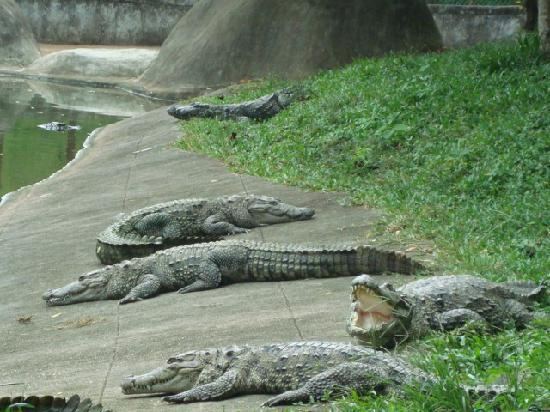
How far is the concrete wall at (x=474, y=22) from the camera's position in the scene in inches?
1043

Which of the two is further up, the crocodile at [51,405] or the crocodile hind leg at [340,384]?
the crocodile at [51,405]

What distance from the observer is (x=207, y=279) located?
9547 millimetres

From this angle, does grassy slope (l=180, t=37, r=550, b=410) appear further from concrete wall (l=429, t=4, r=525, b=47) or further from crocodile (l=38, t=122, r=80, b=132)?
concrete wall (l=429, t=4, r=525, b=47)

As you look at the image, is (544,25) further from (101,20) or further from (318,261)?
(101,20)

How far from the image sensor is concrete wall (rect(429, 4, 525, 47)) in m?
26.5

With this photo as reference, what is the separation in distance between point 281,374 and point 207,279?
3.64m

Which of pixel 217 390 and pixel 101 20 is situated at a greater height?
pixel 101 20

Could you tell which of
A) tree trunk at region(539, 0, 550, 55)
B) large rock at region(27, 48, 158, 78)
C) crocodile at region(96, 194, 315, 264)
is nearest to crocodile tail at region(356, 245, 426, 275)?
crocodile at region(96, 194, 315, 264)

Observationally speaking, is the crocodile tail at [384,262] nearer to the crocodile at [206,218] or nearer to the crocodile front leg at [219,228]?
the crocodile at [206,218]

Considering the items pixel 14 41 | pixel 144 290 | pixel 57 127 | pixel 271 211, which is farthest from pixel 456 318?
pixel 14 41

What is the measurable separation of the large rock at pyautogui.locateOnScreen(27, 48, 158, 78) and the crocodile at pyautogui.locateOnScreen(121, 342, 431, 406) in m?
22.8

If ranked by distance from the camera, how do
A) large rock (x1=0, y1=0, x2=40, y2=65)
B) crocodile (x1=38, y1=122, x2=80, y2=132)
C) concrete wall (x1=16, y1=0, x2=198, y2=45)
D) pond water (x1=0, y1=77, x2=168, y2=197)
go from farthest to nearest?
1. concrete wall (x1=16, y1=0, x2=198, y2=45)
2. large rock (x1=0, y1=0, x2=40, y2=65)
3. crocodile (x1=38, y1=122, x2=80, y2=132)
4. pond water (x1=0, y1=77, x2=168, y2=197)

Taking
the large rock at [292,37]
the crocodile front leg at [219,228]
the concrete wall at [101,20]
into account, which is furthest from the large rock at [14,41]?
the crocodile front leg at [219,228]

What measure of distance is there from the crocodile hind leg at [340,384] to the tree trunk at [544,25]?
10.2 metres
